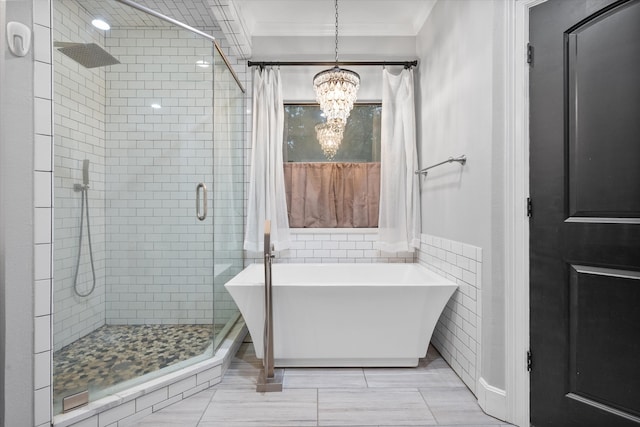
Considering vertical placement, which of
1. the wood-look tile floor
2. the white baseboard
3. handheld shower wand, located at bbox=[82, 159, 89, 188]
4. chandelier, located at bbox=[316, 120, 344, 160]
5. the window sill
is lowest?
the wood-look tile floor

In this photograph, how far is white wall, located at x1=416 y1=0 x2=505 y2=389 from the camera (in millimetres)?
1615

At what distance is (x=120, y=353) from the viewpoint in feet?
5.56

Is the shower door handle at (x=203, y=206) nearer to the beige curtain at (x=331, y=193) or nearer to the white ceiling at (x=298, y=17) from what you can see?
the beige curtain at (x=331, y=193)

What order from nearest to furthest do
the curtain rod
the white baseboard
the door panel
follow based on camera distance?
the door panel, the white baseboard, the curtain rod

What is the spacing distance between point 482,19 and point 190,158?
2.01m

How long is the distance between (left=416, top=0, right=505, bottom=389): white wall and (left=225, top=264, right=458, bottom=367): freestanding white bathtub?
386mm

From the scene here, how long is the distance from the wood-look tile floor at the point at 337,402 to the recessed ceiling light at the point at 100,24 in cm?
214

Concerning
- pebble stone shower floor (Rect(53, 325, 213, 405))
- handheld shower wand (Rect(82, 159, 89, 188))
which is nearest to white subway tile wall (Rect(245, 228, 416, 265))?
pebble stone shower floor (Rect(53, 325, 213, 405))

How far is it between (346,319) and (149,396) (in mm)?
1200

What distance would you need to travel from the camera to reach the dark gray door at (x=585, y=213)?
3.97 feet

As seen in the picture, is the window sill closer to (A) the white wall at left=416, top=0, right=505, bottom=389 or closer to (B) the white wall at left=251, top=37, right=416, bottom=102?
(A) the white wall at left=416, top=0, right=505, bottom=389

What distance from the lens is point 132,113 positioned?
188 cm


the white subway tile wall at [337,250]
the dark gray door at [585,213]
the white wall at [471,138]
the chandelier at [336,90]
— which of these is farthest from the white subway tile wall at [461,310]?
the chandelier at [336,90]

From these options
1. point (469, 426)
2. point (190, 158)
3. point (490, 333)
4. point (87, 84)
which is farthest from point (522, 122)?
point (87, 84)
